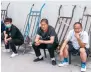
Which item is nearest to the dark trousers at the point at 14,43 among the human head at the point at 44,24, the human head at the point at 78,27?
the human head at the point at 44,24

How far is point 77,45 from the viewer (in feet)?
15.9

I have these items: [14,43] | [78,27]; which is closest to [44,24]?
[78,27]

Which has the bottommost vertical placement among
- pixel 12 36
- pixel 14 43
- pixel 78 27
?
pixel 14 43

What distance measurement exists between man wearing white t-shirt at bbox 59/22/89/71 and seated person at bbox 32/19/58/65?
26cm

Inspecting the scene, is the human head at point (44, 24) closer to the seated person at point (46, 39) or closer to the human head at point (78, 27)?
the seated person at point (46, 39)

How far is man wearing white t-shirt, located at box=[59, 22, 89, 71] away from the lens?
461cm

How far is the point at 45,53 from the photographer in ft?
18.2

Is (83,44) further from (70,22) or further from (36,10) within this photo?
(36,10)

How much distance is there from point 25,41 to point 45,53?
77cm

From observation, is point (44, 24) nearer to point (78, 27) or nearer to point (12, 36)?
point (78, 27)

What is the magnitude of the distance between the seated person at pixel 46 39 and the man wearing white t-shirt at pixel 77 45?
26 centimetres

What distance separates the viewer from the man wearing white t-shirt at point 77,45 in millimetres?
4605

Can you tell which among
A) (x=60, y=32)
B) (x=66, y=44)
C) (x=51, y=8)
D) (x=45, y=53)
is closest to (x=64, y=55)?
(x=66, y=44)

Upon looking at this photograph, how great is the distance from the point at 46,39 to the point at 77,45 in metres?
0.68
